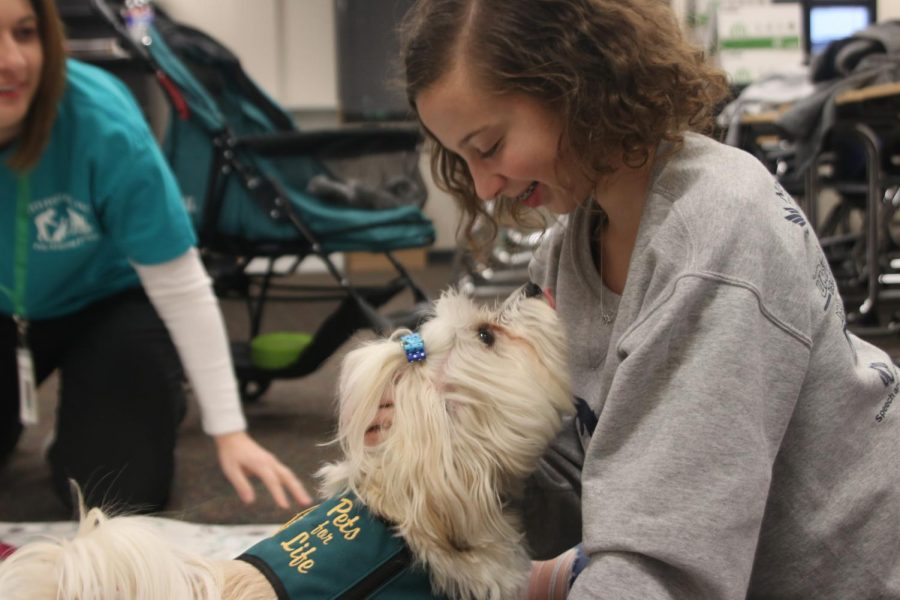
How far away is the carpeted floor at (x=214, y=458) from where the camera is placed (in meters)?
1.83

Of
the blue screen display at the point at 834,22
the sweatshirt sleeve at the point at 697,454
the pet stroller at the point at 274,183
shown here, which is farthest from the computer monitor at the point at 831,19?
the sweatshirt sleeve at the point at 697,454

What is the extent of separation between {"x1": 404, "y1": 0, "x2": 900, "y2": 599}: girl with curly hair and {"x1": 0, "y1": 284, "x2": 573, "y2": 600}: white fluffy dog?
0.09 m

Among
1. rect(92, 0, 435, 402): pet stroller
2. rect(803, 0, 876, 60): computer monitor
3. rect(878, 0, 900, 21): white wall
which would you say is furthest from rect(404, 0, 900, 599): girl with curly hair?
rect(878, 0, 900, 21): white wall

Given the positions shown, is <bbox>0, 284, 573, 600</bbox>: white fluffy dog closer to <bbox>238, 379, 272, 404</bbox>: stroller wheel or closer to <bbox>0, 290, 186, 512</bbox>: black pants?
<bbox>0, 290, 186, 512</bbox>: black pants

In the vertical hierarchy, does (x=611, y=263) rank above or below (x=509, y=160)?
below

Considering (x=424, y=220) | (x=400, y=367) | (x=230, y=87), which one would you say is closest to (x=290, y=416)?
(x=424, y=220)

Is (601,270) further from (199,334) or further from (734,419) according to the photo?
(199,334)

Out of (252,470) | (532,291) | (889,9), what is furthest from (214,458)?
(889,9)

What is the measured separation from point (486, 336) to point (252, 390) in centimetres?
194

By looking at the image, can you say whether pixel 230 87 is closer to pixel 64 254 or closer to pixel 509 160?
pixel 64 254

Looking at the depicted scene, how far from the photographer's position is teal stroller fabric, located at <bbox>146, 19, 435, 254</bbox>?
2.41 meters

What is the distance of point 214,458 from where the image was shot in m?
2.21

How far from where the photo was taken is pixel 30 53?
146cm

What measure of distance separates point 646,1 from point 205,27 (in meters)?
5.29
